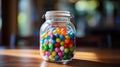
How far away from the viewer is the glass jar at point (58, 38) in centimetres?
103

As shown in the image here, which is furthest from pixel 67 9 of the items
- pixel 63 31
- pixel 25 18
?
pixel 63 31

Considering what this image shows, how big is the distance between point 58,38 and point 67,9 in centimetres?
274

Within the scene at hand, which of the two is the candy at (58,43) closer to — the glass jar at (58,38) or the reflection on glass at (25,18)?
the glass jar at (58,38)

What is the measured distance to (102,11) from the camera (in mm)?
3863

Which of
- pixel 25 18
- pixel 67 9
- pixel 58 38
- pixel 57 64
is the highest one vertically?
pixel 67 9

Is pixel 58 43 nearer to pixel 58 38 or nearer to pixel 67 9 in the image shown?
pixel 58 38

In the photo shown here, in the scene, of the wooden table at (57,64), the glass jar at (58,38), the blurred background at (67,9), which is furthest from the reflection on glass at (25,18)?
the glass jar at (58,38)

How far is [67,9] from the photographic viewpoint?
3744 mm

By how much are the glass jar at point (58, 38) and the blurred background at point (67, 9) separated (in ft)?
7.88

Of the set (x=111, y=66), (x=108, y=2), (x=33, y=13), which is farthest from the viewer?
(x=108, y=2)

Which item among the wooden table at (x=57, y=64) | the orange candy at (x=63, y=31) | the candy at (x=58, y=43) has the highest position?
the orange candy at (x=63, y=31)

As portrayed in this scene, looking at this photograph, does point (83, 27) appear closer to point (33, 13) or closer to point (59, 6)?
point (59, 6)

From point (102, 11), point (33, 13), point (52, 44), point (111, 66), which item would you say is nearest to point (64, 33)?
point (52, 44)

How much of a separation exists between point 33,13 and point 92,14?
1.08m
